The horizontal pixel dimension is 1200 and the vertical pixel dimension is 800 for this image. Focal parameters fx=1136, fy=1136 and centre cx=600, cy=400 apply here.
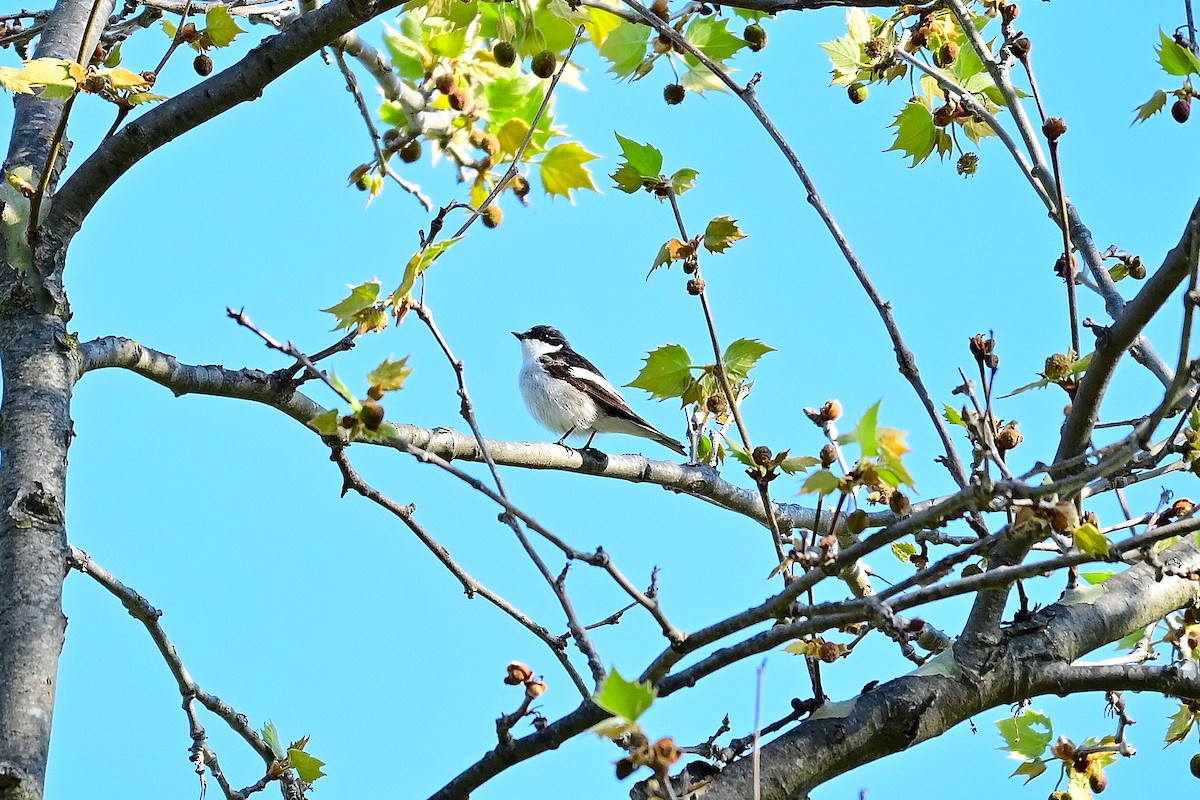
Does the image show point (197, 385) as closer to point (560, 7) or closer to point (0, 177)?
point (0, 177)

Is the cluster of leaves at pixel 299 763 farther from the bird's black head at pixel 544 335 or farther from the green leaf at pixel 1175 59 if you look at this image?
the bird's black head at pixel 544 335

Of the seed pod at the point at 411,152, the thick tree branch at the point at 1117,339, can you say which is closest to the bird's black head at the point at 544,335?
the seed pod at the point at 411,152

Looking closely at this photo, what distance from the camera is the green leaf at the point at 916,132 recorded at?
4.61 m

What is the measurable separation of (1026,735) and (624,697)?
2.35 meters

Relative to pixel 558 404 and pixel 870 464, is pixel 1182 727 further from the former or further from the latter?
pixel 558 404

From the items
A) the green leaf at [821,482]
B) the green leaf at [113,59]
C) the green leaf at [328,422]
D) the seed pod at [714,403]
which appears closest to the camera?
the green leaf at [821,482]

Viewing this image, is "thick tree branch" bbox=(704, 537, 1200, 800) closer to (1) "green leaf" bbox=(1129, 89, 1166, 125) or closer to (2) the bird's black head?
(1) "green leaf" bbox=(1129, 89, 1166, 125)

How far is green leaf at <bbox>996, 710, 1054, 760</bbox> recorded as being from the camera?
3.92 m

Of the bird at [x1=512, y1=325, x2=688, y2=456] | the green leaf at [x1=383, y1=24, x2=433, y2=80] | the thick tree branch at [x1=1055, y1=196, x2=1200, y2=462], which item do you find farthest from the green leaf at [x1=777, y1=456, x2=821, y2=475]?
the bird at [x1=512, y1=325, x2=688, y2=456]

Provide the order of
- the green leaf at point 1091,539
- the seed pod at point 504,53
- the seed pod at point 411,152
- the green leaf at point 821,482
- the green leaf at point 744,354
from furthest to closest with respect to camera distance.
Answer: the seed pod at point 411,152 → the green leaf at point 744,354 → the seed pod at point 504,53 → the green leaf at point 821,482 → the green leaf at point 1091,539

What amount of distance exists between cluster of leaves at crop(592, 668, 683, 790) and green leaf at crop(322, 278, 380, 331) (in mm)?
1343

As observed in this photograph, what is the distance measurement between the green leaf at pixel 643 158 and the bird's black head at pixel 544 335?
767 cm

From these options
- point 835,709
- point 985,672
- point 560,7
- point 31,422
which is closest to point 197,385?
point 31,422

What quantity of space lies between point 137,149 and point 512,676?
7.85 ft
